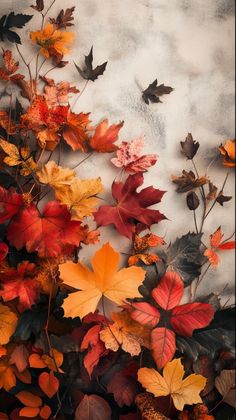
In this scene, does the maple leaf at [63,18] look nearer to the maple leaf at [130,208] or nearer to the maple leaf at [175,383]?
the maple leaf at [130,208]

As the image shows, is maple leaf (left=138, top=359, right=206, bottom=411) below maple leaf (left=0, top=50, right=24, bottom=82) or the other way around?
below

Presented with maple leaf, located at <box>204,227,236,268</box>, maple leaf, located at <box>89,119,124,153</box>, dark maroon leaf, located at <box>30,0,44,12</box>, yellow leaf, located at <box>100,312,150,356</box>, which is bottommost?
yellow leaf, located at <box>100,312,150,356</box>

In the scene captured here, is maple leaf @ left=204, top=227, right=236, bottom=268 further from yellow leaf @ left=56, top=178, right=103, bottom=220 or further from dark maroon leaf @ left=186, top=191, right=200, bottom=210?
yellow leaf @ left=56, top=178, right=103, bottom=220

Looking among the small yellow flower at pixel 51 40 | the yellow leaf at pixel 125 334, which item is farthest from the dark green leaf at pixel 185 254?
the small yellow flower at pixel 51 40

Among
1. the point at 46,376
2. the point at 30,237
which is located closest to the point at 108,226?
the point at 30,237

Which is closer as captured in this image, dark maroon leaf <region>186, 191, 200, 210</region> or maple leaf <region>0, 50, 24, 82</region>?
maple leaf <region>0, 50, 24, 82</region>

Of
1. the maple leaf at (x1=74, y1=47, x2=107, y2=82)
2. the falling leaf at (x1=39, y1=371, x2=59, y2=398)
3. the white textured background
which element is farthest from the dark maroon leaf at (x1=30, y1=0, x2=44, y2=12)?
the falling leaf at (x1=39, y1=371, x2=59, y2=398)

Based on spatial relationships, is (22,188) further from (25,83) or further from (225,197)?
(225,197)
